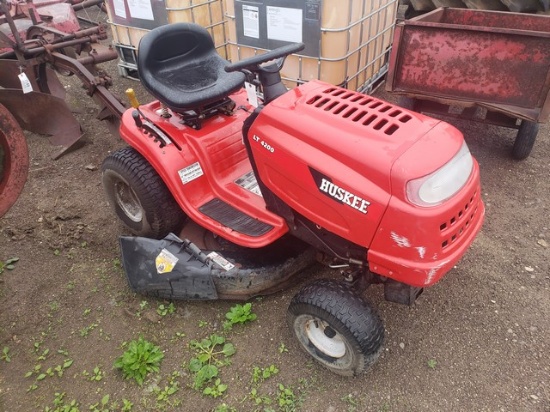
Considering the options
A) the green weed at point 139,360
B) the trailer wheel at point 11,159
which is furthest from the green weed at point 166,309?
the trailer wheel at point 11,159

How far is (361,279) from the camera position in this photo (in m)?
2.08

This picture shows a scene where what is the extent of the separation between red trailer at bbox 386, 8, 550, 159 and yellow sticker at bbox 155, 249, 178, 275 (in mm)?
2074

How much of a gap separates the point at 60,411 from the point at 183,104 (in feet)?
5.00

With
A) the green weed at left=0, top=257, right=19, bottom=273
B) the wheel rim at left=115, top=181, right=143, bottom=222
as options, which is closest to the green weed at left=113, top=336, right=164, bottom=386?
the wheel rim at left=115, top=181, right=143, bottom=222

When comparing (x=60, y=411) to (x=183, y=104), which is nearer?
(x=60, y=411)

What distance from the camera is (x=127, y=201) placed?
2.85 metres

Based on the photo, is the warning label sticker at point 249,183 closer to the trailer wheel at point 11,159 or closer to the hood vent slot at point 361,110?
the hood vent slot at point 361,110

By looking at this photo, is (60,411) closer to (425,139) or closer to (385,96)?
(425,139)

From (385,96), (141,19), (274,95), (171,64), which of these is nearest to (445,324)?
(274,95)

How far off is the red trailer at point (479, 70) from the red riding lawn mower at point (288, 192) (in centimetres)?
127

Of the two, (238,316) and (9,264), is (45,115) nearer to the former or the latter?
(9,264)

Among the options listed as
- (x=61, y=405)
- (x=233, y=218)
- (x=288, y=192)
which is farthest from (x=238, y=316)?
(x=61, y=405)

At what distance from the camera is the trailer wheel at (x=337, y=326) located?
1.86 m

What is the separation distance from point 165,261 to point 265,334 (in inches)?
24.5
